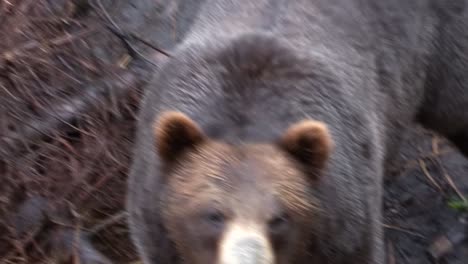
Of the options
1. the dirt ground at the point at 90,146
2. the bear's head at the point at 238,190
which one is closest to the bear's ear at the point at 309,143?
the bear's head at the point at 238,190

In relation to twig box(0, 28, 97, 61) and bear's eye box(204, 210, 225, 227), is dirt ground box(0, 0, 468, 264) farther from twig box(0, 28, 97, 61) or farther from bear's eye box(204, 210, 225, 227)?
bear's eye box(204, 210, 225, 227)

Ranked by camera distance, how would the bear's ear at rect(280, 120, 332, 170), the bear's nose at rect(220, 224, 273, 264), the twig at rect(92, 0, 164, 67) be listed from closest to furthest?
the bear's nose at rect(220, 224, 273, 264) → the bear's ear at rect(280, 120, 332, 170) → the twig at rect(92, 0, 164, 67)

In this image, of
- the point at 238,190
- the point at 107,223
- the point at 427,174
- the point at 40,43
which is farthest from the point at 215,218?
the point at 427,174

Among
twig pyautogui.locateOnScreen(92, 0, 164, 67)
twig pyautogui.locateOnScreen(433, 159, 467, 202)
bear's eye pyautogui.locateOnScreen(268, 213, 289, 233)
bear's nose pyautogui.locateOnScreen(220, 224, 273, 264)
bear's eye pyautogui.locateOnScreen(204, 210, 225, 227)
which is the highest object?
bear's eye pyautogui.locateOnScreen(268, 213, 289, 233)

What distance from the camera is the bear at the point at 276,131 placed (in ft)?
11.5

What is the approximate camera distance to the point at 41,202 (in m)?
5.59

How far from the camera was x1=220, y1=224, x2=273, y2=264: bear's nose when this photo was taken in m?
3.28

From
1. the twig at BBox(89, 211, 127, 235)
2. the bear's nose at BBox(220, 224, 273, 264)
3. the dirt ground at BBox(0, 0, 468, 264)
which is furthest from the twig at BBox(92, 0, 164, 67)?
the bear's nose at BBox(220, 224, 273, 264)

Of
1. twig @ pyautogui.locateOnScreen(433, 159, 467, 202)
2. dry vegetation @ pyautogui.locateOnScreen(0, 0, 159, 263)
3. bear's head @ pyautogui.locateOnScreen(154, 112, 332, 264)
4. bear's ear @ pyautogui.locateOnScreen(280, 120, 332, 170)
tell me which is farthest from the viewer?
twig @ pyautogui.locateOnScreen(433, 159, 467, 202)

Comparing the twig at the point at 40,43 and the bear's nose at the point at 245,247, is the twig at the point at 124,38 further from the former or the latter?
the bear's nose at the point at 245,247

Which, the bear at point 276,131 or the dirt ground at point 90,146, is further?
the dirt ground at point 90,146

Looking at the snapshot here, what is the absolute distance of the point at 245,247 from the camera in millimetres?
3287

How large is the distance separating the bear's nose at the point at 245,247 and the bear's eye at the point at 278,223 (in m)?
0.07

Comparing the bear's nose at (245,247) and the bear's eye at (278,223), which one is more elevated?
the bear's eye at (278,223)
